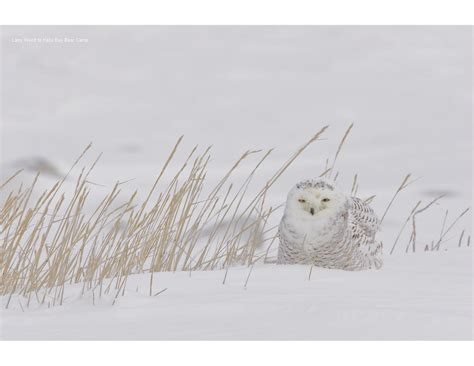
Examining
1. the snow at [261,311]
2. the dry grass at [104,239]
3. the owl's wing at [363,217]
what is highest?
the owl's wing at [363,217]

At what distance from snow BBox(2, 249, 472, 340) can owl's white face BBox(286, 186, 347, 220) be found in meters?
0.47

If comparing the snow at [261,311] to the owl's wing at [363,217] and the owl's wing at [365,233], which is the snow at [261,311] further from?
the owl's wing at [363,217]

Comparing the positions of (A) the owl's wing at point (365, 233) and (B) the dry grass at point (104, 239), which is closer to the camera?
(B) the dry grass at point (104, 239)

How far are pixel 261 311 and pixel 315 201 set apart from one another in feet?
4.13

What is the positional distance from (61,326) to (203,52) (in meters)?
17.8

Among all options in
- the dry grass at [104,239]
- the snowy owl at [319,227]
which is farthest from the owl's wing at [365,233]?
the dry grass at [104,239]

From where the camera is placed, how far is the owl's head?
4.18 metres

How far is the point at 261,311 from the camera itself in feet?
9.91

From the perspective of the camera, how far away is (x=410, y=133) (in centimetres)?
1452

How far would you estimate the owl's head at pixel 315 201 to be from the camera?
4176 millimetres

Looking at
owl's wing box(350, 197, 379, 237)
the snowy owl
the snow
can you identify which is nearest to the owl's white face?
the snowy owl

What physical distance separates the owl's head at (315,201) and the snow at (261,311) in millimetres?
472

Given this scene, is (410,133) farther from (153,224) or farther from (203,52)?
(153,224)

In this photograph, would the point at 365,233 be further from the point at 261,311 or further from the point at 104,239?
the point at 261,311
